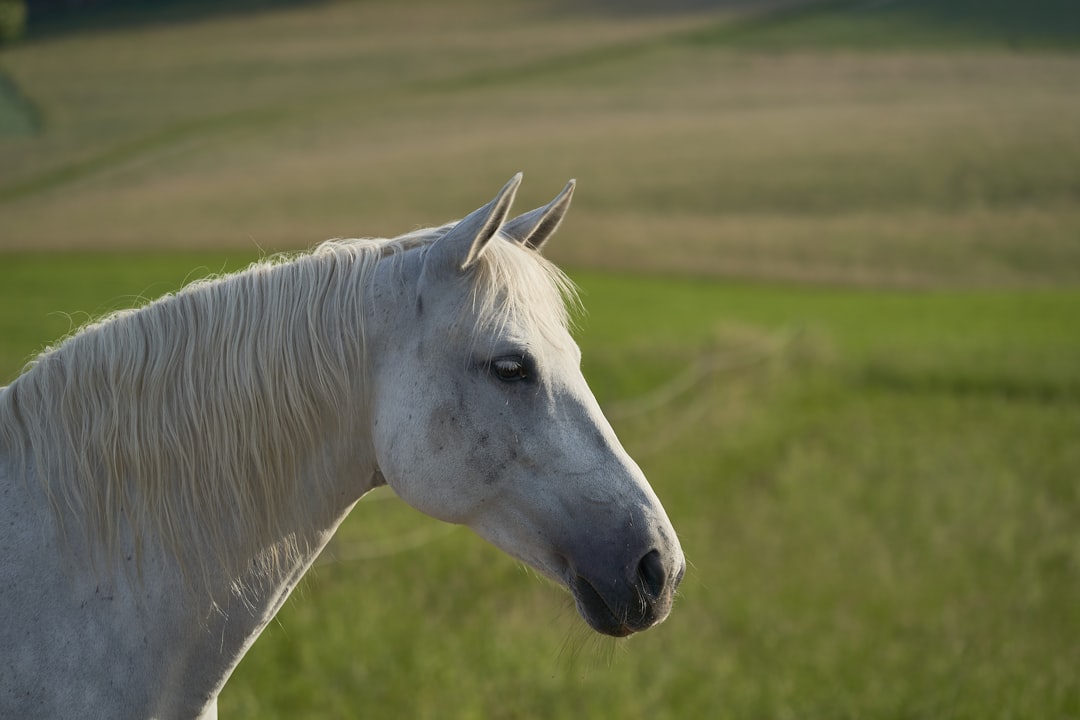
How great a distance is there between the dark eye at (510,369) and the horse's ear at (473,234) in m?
0.26

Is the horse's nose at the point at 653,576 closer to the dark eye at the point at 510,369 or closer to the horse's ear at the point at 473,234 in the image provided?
the dark eye at the point at 510,369

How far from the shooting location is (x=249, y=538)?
2.38 metres

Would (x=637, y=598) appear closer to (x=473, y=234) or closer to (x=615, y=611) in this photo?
(x=615, y=611)

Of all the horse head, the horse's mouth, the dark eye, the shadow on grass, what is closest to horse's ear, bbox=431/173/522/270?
the horse head

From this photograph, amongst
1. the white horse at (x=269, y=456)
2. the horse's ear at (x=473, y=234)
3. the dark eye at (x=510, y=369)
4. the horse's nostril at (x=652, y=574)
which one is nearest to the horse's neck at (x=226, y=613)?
the white horse at (x=269, y=456)

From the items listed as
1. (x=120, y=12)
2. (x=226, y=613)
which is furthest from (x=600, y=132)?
(x=226, y=613)

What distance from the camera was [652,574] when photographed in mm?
2254

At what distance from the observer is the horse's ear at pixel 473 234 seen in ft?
7.27

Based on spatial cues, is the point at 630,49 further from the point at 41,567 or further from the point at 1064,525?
the point at 41,567

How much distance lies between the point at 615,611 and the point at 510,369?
650 mm

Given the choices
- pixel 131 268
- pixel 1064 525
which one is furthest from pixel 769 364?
pixel 131 268

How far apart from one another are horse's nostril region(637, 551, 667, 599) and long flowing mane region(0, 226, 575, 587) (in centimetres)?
66

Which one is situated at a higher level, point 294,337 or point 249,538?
point 294,337

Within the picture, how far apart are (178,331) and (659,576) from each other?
1381 mm
